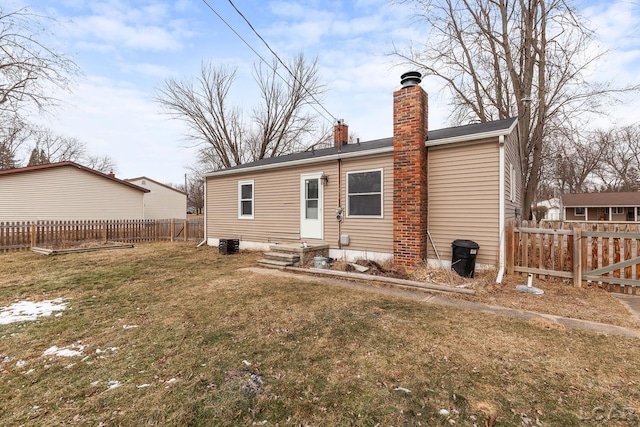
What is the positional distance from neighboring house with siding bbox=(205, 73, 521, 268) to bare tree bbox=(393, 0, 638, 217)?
7213mm

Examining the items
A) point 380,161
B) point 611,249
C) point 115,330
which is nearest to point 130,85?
point 380,161

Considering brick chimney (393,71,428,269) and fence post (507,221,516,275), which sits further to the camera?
brick chimney (393,71,428,269)

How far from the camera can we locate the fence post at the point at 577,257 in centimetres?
538

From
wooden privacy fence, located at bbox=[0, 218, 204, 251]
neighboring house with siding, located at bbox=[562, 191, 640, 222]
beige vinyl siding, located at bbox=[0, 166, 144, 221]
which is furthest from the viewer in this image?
neighboring house with siding, located at bbox=[562, 191, 640, 222]

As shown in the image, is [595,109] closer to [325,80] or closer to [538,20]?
[538,20]

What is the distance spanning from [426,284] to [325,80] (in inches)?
757

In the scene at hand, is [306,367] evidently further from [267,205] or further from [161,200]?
[161,200]

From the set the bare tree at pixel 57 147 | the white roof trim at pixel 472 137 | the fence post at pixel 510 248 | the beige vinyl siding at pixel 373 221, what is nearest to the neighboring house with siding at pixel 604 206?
the white roof trim at pixel 472 137

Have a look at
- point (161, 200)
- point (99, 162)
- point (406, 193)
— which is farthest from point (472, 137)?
point (99, 162)

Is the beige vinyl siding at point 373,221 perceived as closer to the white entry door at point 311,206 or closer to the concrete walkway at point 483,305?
the white entry door at point 311,206

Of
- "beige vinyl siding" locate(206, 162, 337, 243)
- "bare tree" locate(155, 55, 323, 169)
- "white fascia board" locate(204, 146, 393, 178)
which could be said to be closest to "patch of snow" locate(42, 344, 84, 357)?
"beige vinyl siding" locate(206, 162, 337, 243)

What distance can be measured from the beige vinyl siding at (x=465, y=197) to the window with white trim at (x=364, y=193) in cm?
133

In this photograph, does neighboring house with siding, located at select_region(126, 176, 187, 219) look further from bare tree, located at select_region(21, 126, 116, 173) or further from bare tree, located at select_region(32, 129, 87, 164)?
bare tree, located at select_region(32, 129, 87, 164)

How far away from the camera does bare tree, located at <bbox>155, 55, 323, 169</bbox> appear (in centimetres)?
2175
